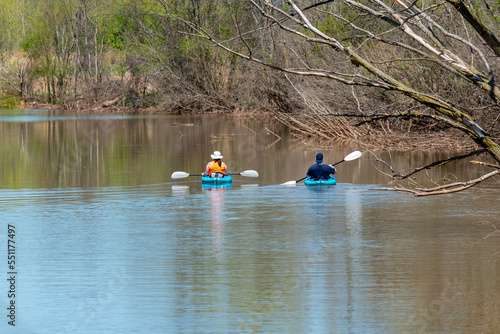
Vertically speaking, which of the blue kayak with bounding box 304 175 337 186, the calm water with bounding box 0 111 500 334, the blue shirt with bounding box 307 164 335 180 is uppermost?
the blue shirt with bounding box 307 164 335 180

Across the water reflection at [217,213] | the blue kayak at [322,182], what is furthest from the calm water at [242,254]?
the blue kayak at [322,182]

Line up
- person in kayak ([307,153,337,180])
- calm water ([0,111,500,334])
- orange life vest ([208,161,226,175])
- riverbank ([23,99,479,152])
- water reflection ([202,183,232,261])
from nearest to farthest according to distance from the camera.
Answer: calm water ([0,111,500,334]), water reflection ([202,183,232,261]), person in kayak ([307,153,337,180]), orange life vest ([208,161,226,175]), riverbank ([23,99,479,152])

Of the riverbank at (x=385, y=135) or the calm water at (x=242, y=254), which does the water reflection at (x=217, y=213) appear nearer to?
the calm water at (x=242, y=254)

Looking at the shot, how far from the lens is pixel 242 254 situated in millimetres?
11695

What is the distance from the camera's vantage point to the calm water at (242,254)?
8.45 metres

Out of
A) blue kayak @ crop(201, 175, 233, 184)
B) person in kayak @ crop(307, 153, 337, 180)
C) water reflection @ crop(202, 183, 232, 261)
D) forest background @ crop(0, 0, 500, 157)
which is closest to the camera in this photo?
water reflection @ crop(202, 183, 232, 261)

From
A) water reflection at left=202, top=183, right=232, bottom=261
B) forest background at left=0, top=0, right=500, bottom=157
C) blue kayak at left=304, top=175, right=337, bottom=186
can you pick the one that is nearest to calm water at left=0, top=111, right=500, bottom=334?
water reflection at left=202, top=183, right=232, bottom=261

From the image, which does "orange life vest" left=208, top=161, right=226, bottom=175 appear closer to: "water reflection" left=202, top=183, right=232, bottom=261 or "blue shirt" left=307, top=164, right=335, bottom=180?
"water reflection" left=202, top=183, right=232, bottom=261

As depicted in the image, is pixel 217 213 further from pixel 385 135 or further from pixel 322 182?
pixel 385 135

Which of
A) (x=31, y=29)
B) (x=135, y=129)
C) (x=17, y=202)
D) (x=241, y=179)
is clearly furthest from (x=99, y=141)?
(x=31, y=29)

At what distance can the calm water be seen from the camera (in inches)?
333

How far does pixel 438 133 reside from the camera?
27172 mm

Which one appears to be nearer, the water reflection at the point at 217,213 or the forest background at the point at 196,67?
the water reflection at the point at 217,213

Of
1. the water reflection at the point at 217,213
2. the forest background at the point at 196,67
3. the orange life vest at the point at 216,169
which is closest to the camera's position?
the water reflection at the point at 217,213
